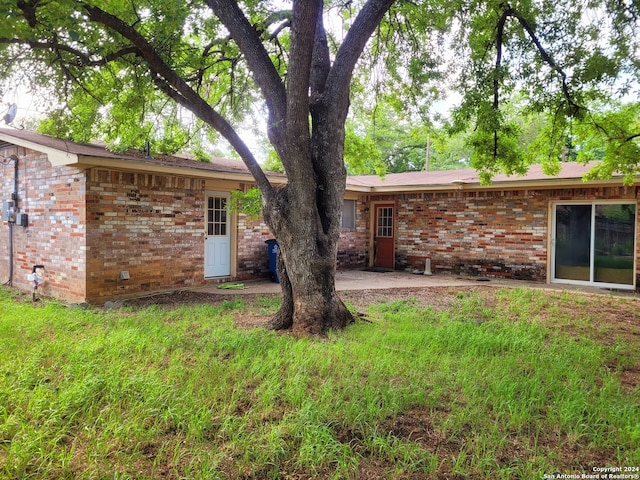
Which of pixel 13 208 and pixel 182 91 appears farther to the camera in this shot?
pixel 13 208

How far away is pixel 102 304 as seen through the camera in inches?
308

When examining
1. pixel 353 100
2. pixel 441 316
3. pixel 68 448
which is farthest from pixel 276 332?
pixel 353 100

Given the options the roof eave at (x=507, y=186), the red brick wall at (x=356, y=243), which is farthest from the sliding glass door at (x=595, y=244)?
the red brick wall at (x=356, y=243)

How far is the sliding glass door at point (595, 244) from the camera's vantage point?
32.8 ft

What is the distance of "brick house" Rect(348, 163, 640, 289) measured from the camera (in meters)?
10.1

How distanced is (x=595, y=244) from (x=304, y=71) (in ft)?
28.5

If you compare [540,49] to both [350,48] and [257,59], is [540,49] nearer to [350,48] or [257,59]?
[350,48]

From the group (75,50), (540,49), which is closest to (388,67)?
(540,49)

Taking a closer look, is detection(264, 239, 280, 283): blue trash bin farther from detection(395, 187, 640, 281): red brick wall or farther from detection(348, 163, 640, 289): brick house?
detection(395, 187, 640, 281): red brick wall

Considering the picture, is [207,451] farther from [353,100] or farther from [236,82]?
[353,100]

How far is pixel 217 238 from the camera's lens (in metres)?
10.3

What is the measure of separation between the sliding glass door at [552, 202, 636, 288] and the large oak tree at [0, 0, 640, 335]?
2.53 m

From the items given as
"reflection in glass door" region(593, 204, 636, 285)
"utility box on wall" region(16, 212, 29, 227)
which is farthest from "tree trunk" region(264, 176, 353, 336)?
"reflection in glass door" region(593, 204, 636, 285)

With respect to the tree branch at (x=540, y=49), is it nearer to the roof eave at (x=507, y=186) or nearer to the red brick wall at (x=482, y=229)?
the roof eave at (x=507, y=186)
